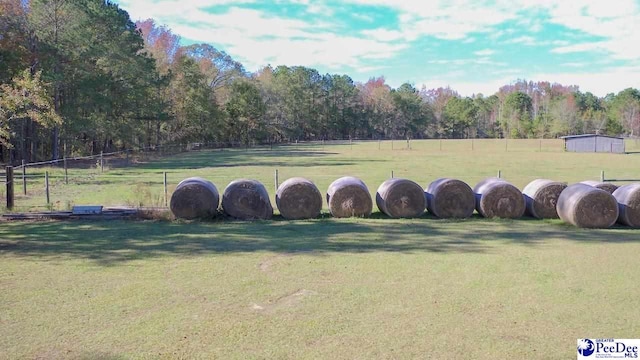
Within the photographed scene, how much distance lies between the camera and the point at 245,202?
47.2 feet

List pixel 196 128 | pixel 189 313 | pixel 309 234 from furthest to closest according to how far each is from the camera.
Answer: pixel 196 128 → pixel 309 234 → pixel 189 313

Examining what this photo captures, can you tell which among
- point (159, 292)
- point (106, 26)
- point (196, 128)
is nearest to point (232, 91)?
point (196, 128)

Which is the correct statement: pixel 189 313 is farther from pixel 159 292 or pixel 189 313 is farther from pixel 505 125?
pixel 505 125

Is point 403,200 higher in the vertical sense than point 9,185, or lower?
lower

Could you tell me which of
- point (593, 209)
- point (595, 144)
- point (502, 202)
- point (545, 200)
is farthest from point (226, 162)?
point (595, 144)

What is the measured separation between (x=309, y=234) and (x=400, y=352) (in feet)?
22.9

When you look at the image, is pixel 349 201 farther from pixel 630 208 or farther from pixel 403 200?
pixel 630 208

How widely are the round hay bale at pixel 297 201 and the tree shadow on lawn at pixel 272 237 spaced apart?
41 cm

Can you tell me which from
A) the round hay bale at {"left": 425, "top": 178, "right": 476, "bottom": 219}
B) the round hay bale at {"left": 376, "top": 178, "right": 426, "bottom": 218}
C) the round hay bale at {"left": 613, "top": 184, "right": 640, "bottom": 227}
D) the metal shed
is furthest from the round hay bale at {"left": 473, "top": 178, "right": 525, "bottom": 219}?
the metal shed

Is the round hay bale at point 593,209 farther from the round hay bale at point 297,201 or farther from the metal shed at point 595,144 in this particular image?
the metal shed at point 595,144

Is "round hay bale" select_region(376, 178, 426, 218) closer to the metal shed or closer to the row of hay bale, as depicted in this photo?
the row of hay bale

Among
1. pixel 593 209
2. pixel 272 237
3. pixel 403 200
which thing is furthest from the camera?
pixel 403 200

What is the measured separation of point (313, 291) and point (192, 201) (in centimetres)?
721

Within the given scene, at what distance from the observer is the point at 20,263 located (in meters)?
9.71
